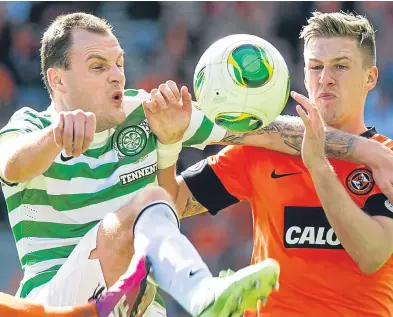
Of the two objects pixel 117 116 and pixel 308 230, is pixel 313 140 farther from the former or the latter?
pixel 117 116

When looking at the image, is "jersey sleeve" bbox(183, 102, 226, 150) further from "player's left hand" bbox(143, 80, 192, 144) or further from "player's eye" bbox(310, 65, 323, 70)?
"player's eye" bbox(310, 65, 323, 70)

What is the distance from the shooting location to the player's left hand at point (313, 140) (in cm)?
455

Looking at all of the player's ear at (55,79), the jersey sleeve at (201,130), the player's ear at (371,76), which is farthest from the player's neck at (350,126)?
the player's ear at (55,79)

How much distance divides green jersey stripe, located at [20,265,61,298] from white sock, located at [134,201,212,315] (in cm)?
82

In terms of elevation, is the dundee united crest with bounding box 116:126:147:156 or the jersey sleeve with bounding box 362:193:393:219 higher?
the dundee united crest with bounding box 116:126:147:156

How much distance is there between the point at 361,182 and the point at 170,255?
1333 millimetres

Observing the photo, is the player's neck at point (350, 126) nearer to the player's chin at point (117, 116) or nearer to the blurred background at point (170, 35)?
the player's chin at point (117, 116)

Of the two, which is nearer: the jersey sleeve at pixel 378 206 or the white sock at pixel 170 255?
the white sock at pixel 170 255

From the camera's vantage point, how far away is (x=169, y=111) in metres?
4.84

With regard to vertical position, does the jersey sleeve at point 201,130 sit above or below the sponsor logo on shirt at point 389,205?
above

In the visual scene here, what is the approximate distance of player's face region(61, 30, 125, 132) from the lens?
507cm

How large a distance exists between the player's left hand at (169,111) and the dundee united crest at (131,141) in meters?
0.13

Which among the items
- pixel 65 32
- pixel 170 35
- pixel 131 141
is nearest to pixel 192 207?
pixel 131 141

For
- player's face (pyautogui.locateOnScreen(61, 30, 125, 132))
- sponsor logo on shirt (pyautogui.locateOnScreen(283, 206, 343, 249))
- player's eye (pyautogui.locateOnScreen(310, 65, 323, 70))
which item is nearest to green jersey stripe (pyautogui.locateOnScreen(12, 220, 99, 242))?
player's face (pyautogui.locateOnScreen(61, 30, 125, 132))
